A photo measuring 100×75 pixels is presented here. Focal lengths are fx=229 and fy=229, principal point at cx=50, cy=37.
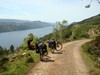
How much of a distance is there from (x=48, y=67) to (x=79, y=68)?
2554 millimetres

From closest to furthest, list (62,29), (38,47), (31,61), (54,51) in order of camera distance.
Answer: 1. (31,61)
2. (38,47)
3. (54,51)
4. (62,29)

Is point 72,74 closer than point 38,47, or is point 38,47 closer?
point 72,74

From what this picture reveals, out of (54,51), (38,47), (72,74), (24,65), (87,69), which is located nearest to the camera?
(72,74)

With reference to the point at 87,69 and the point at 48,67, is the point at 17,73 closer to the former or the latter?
the point at 48,67

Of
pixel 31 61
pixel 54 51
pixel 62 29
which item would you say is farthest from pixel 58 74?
pixel 62 29

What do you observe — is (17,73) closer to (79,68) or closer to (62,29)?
(79,68)

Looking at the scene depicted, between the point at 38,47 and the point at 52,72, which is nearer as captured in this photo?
the point at 52,72

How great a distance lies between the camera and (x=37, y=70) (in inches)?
706

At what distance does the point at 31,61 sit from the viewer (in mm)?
22219

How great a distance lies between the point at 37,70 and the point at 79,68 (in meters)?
3.35

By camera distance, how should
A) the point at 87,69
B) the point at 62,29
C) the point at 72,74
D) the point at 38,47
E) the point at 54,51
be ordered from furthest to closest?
the point at 62,29, the point at 54,51, the point at 38,47, the point at 87,69, the point at 72,74

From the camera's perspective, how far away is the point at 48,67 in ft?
61.9

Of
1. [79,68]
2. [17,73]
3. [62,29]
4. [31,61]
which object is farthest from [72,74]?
[62,29]

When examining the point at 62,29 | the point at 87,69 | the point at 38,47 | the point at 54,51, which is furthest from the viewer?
the point at 62,29
